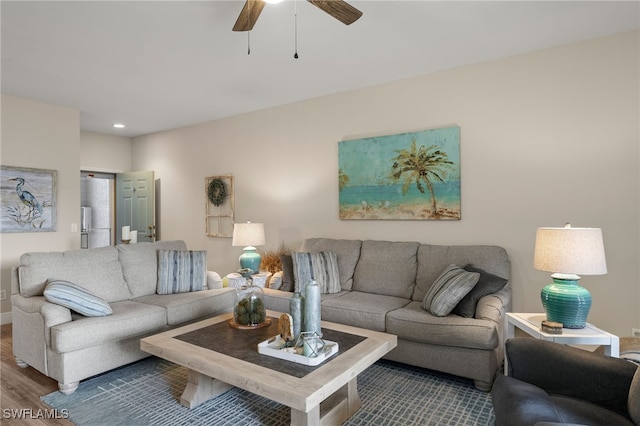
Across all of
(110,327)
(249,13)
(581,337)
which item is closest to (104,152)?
(110,327)

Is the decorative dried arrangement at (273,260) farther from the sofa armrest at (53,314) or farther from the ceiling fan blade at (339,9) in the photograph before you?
the ceiling fan blade at (339,9)

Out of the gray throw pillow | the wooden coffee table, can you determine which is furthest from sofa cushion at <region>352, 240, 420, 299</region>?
the wooden coffee table

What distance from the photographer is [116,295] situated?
10.9ft

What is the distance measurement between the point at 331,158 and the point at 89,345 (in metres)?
2.91

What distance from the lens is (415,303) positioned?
317 cm

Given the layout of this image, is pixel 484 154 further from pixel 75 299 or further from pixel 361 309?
pixel 75 299

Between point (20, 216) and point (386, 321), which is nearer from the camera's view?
point (386, 321)

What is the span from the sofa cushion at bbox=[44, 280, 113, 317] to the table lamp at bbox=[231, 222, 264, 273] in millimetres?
1654

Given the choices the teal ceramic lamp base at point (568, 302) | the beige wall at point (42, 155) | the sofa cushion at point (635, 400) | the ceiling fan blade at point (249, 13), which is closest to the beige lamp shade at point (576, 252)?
the teal ceramic lamp base at point (568, 302)

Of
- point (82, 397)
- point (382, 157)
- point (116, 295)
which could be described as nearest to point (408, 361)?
point (382, 157)

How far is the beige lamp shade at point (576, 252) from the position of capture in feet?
7.13

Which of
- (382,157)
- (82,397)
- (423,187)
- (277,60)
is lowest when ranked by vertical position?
(82,397)

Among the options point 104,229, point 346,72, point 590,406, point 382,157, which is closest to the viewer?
point 590,406

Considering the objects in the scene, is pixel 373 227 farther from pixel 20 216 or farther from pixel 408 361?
pixel 20 216
